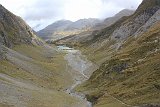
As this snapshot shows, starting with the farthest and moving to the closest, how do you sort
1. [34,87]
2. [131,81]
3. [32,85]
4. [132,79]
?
[32,85] < [34,87] < [132,79] < [131,81]

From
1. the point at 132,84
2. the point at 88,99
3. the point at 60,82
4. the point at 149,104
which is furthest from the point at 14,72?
the point at 149,104

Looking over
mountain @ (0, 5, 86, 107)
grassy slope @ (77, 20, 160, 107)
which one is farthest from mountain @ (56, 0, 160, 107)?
mountain @ (0, 5, 86, 107)

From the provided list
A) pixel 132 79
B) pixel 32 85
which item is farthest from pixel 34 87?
pixel 132 79

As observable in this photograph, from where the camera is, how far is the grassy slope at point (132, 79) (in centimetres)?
8116

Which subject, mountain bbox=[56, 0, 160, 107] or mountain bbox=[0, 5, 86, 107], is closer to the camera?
mountain bbox=[56, 0, 160, 107]

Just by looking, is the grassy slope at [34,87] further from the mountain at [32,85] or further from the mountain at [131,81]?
the mountain at [131,81]

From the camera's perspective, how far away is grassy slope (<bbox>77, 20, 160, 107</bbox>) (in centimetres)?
8116

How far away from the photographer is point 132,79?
95.3m

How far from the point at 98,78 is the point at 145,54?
16156 mm

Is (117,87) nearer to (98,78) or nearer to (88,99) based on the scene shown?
(88,99)

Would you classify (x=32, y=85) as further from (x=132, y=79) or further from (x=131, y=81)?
(x=131, y=81)

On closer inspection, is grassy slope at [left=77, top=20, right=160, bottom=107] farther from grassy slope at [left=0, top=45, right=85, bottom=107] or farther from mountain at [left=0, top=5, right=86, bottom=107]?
grassy slope at [left=0, top=45, right=85, bottom=107]

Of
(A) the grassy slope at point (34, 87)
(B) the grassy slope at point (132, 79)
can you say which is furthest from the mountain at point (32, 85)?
(B) the grassy slope at point (132, 79)

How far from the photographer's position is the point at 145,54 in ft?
372
